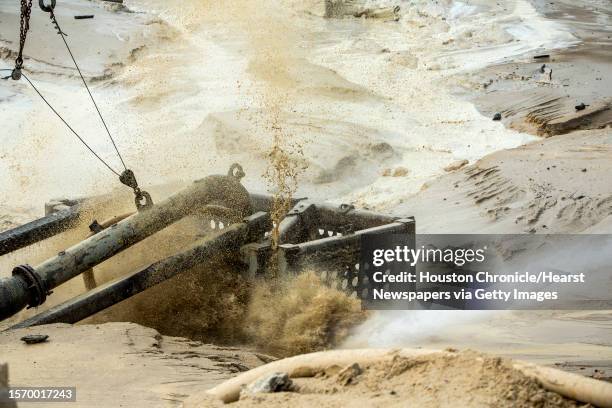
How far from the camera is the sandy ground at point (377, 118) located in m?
6.25

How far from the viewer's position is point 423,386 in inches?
129

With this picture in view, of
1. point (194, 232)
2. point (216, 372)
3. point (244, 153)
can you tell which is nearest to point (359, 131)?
point (244, 153)

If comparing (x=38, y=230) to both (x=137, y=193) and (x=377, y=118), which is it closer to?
(x=137, y=193)

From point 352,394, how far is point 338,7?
18.3 meters

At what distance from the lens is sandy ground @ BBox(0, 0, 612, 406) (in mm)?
6246

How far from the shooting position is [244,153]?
1122 cm

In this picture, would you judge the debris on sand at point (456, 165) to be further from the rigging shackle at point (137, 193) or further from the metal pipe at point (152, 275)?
the rigging shackle at point (137, 193)

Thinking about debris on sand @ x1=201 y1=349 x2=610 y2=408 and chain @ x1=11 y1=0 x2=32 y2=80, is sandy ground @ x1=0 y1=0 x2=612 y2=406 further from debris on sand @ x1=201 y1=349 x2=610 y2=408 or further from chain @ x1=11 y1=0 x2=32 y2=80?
chain @ x1=11 y1=0 x2=32 y2=80

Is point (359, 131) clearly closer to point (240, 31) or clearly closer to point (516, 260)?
point (516, 260)

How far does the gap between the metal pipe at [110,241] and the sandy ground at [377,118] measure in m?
0.31

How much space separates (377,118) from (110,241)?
8.01 meters

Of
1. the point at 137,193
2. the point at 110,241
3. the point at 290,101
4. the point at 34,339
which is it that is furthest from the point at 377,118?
the point at 34,339

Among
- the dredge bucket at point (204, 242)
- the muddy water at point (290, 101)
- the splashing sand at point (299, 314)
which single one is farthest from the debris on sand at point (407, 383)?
the muddy water at point (290, 101)

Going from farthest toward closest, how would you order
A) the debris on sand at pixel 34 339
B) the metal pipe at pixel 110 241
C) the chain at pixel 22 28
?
the chain at pixel 22 28 → the metal pipe at pixel 110 241 → the debris on sand at pixel 34 339
